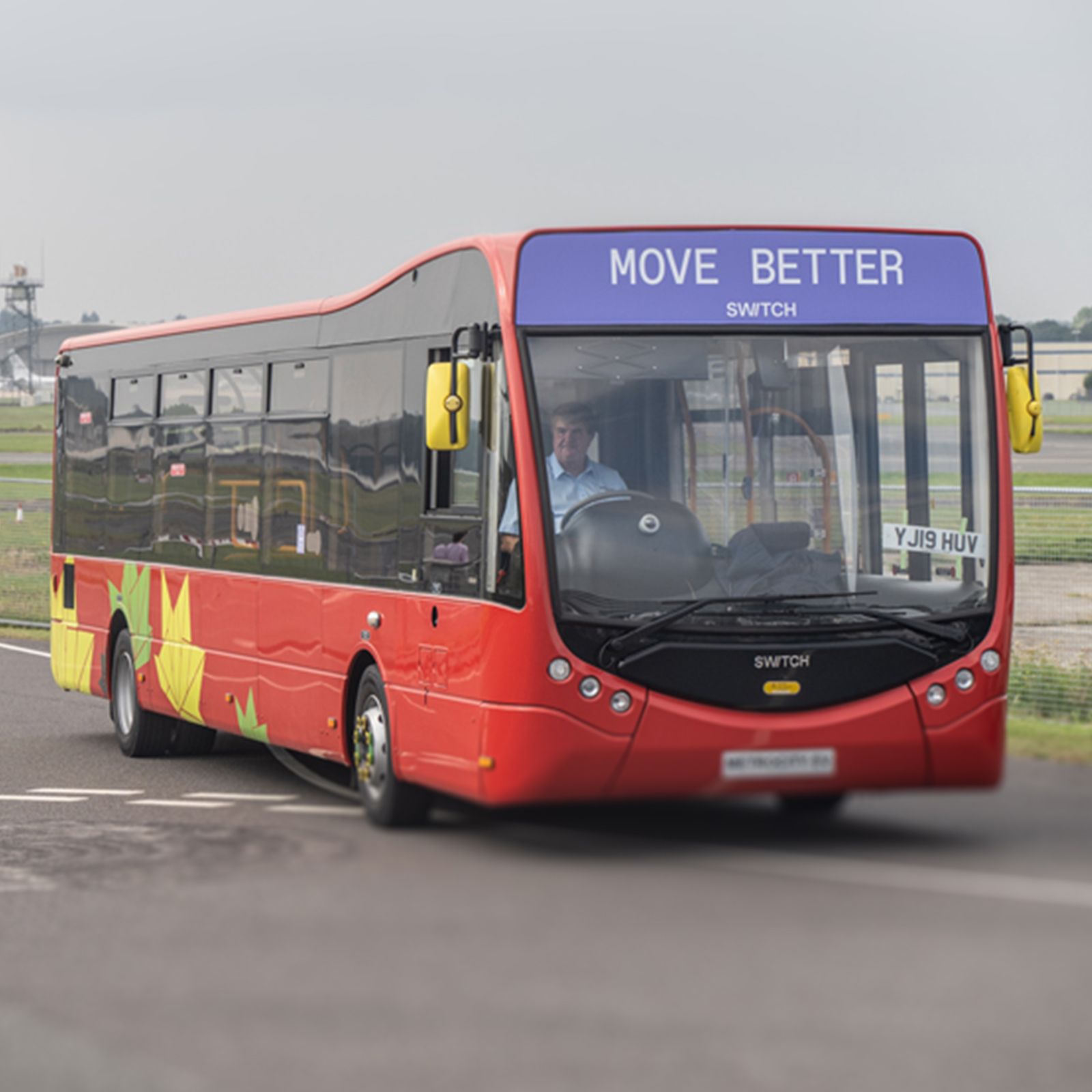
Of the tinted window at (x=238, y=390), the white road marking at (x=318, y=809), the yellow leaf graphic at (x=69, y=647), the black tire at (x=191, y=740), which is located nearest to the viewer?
the white road marking at (x=318, y=809)

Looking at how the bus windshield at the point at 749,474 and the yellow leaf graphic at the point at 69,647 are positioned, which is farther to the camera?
the yellow leaf graphic at the point at 69,647

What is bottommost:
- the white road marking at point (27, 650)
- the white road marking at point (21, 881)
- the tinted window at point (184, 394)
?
the white road marking at point (21, 881)

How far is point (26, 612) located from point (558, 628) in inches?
865

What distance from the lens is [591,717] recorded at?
9.12m

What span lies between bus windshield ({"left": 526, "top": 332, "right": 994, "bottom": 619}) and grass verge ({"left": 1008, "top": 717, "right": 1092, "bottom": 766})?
2.58 ft

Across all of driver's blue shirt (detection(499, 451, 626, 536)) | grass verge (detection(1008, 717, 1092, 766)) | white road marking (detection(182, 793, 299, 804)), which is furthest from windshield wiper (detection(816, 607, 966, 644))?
white road marking (detection(182, 793, 299, 804))

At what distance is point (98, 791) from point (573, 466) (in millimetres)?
5142

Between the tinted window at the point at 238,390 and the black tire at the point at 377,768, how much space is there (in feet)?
7.69

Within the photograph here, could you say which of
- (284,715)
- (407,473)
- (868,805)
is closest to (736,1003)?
(868,805)

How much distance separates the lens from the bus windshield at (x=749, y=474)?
9.21 meters

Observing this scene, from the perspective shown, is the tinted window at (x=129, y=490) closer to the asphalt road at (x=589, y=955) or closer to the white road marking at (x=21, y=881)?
the white road marking at (x=21, y=881)

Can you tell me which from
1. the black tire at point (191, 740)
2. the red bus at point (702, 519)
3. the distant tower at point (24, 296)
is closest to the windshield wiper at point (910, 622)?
the red bus at point (702, 519)

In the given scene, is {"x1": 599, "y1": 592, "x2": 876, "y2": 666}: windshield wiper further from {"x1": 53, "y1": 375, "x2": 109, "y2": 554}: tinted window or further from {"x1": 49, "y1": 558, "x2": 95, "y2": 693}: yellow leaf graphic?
{"x1": 49, "y1": 558, "x2": 95, "y2": 693}: yellow leaf graphic

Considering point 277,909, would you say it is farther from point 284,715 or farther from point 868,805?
point 284,715
